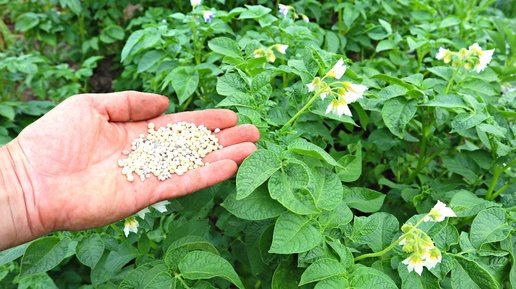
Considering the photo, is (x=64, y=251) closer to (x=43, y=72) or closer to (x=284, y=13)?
(x=284, y=13)

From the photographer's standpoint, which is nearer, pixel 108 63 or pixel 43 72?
pixel 43 72

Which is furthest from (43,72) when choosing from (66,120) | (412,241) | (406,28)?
(412,241)

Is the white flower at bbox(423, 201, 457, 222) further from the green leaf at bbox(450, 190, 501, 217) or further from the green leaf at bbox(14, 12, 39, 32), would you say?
the green leaf at bbox(14, 12, 39, 32)

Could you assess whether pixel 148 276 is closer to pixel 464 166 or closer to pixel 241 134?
pixel 241 134

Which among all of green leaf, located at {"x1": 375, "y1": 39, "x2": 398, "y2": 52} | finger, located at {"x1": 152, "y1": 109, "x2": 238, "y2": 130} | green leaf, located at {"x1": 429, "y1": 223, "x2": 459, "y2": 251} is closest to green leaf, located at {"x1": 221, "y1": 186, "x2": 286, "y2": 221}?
finger, located at {"x1": 152, "y1": 109, "x2": 238, "y2": 130}

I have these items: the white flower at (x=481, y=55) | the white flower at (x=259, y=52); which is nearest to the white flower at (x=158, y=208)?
the white flower at (x=259, y=52)

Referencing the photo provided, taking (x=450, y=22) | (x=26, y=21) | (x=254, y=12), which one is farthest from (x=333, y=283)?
(x=26, y=21)
